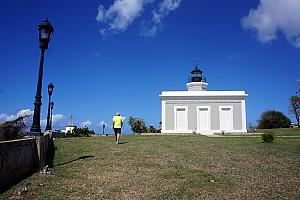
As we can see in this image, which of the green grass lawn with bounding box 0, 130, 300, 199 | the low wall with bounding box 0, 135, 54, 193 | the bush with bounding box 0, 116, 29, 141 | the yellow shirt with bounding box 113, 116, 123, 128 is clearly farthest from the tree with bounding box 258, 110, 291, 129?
the low wall with bounding box 0, 135, 54, 193

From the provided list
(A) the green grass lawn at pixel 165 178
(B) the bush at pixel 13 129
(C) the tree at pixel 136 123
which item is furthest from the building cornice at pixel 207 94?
(A) the green grass lawn at pixel 165 178

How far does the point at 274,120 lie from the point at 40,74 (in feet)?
181

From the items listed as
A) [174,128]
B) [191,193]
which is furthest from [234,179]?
[174,128]

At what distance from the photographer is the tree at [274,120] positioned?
56.5 m

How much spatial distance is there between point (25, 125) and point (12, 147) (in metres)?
7.31

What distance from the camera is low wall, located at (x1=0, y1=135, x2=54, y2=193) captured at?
21.2 ft

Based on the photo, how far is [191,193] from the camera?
255 inches

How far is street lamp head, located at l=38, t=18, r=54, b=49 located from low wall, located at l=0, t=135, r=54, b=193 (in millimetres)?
2869

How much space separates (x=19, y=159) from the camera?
7391 millimetres

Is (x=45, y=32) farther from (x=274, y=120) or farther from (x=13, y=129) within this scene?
(x=274, y=120)

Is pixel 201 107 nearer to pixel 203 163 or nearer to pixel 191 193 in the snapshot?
pixel 203 163

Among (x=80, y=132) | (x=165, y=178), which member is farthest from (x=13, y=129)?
(x=80, y=132)

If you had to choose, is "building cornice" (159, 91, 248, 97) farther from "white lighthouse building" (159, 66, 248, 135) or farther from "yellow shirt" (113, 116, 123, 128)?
"yellow shirt" (113, 116, 123, 128)

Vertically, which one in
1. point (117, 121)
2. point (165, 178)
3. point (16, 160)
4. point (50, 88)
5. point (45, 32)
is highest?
point (45, 32)
